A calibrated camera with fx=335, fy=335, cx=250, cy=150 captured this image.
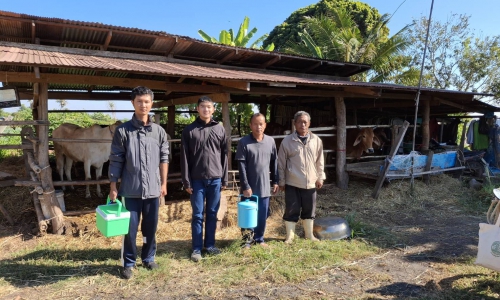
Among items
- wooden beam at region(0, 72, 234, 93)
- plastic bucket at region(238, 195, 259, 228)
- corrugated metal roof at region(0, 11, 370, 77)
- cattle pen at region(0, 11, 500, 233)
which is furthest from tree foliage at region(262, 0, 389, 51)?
plastic bucket at region(238, 195, 259, 228)

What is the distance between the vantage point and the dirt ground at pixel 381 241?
3.27 meters

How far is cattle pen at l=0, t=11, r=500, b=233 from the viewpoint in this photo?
4.80m

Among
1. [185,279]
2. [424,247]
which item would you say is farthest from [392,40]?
[185,279]

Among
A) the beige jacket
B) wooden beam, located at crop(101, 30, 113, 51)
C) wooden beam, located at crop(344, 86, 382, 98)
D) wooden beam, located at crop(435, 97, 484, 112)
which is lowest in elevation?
the beige jacket

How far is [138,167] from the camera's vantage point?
133 inches

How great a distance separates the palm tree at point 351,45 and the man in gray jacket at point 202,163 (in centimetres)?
1308

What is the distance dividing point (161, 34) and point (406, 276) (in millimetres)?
5775

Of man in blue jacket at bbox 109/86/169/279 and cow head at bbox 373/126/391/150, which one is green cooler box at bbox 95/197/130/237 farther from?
cow head at bbox 373/126/391/150

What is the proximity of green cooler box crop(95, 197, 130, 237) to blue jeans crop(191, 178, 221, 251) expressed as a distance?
0.81m

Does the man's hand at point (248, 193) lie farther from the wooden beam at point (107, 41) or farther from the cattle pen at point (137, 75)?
the wooden beam at point (107, 41)

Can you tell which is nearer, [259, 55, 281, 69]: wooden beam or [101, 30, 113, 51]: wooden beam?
[101, 30, 113, 51]: wooden beam

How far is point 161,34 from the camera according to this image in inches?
258

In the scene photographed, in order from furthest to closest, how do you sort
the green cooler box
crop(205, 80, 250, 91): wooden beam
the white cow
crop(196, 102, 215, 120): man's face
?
1. the white cow
2. crop(205, 80, 250, 91): wooden beam
3. crop(196, 102, 215, 120): man's face
4. the green cooler box

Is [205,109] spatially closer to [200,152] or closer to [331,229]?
[200,152]
